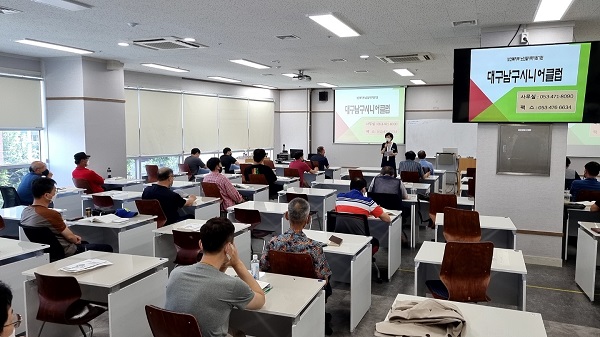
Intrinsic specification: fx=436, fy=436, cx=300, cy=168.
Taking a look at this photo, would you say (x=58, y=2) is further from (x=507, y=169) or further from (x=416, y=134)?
(x=416, y=134)

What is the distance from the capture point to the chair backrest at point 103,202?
21.0ft

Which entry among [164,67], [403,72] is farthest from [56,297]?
[403,72]

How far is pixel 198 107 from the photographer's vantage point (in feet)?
41.2

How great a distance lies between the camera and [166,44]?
7137 mm

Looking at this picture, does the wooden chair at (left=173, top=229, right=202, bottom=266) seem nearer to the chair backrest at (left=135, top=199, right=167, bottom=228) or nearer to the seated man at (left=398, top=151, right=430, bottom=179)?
the chair backrest at (left=135, top=199, right=167, bottom=228)

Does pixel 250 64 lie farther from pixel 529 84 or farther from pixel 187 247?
pixel 187 247

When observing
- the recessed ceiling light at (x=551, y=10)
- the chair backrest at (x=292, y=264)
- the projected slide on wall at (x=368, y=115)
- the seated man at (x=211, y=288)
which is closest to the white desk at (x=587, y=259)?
the recessed ceiling light at (x=551, y=10)

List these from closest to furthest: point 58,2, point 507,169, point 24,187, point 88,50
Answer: point 58,2 < point 507,169 < point 24,187 < point 88,50

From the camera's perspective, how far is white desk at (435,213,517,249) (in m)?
4.85

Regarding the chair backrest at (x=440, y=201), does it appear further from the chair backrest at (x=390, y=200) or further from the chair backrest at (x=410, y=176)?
the chair backrest at (x=410, y=176)

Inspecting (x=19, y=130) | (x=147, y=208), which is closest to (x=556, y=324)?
(x=147, y=208)

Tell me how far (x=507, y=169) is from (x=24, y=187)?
22.8ft

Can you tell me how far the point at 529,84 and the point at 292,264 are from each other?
13.8 ft

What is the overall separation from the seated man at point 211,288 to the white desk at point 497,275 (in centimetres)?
185
